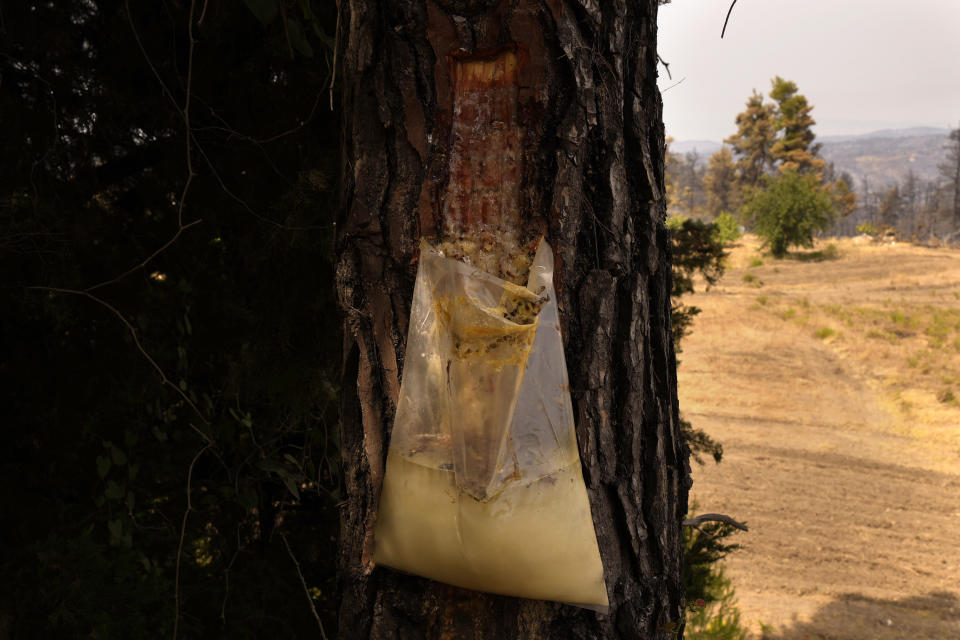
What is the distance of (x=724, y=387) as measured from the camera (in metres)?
11.8

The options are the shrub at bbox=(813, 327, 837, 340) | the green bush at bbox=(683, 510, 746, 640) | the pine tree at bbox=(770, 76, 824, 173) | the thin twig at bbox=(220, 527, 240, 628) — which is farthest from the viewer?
the pine tree at bbox=(770, 76, 824, 173)

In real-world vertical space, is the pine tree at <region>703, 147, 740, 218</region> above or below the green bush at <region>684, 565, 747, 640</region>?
above

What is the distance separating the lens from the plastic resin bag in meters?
0.81

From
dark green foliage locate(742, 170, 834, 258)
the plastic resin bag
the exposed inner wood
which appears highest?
dark green foliage locate(742, 170, 834, 258)

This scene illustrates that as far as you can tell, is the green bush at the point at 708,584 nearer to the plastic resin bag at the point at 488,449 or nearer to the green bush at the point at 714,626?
the green bush at the point at 714,626

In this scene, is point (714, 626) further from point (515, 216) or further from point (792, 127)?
point (792, 127)

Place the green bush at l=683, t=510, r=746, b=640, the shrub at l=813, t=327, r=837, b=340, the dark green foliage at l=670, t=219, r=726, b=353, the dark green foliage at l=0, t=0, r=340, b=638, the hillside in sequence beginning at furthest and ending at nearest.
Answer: the hillside
the shrub at l=813, t=327, r=837, b=340
the dark green foliage at l=670, t=219, r=726, b=353
the green bush at l=683, t=510, r=746, b=640
the dark green foliage at l=0, t=0, r=340, b=638

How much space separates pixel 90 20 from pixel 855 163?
689ft

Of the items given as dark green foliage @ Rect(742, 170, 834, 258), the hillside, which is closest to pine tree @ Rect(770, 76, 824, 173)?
dark green foliage @ Rect(742, 170, 834, 258)

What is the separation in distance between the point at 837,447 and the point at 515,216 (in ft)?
33.4

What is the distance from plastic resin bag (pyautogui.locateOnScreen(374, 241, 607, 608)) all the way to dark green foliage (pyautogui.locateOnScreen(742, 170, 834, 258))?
27.8 meters

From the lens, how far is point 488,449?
808 mm

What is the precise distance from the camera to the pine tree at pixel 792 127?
40.1m

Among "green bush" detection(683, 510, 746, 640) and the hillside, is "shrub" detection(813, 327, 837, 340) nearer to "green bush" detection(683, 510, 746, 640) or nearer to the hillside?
"green bush" detection(683, 510, 746, 640)
